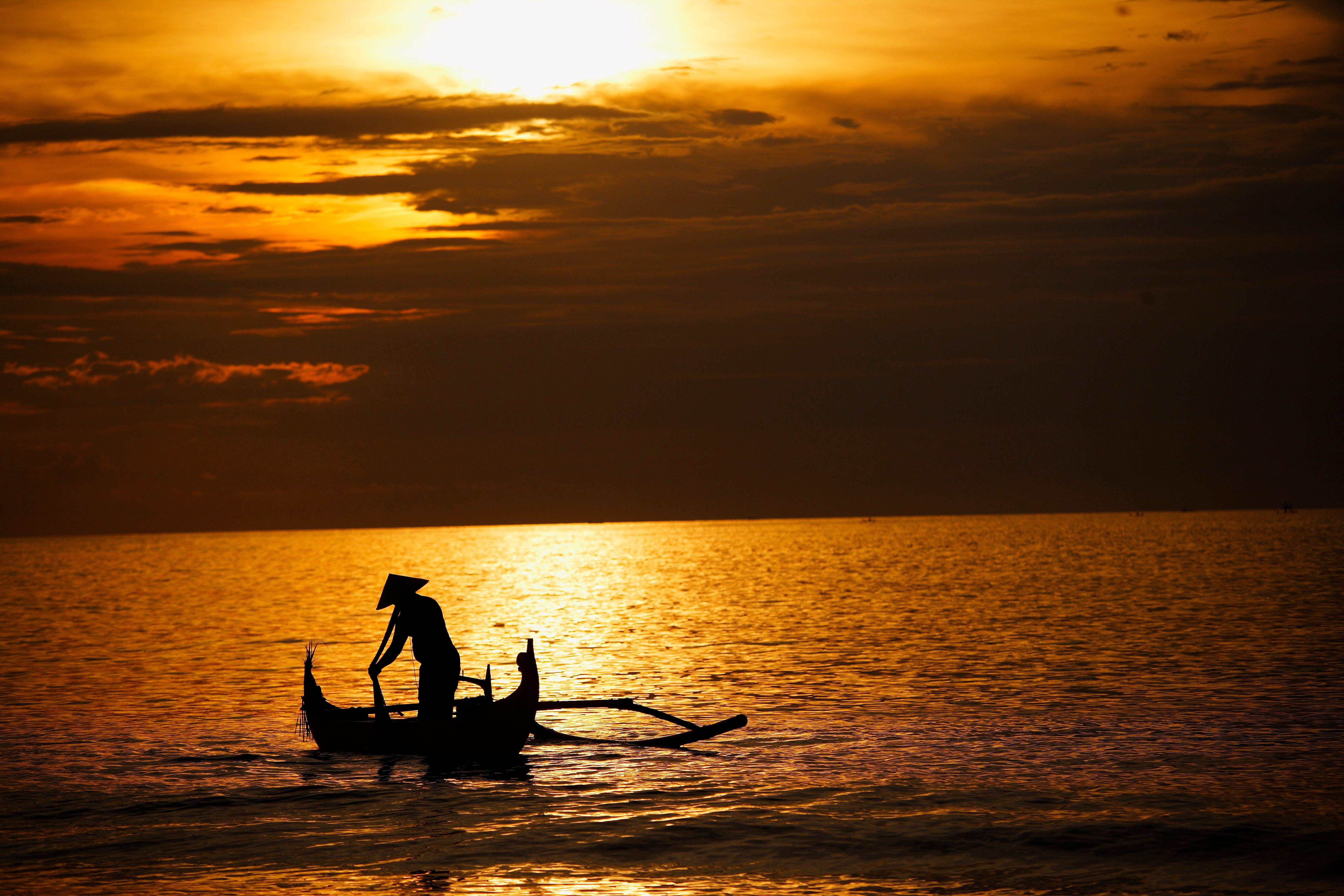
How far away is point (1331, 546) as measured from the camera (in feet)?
604

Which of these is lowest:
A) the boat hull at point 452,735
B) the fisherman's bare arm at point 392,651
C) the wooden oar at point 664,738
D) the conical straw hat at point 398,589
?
the wooden oar at point 664,738

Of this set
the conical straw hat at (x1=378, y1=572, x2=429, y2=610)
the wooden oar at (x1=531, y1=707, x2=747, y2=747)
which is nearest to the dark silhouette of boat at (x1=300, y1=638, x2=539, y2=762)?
the wooden oar at (x1=531, y1=707, x2=747, y2=747)

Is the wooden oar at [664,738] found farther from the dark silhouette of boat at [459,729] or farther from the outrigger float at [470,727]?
the dark silhouette of boat at [459,729]

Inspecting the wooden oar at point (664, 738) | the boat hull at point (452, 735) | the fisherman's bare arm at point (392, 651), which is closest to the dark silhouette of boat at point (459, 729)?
the boat hull at point (452, 735)

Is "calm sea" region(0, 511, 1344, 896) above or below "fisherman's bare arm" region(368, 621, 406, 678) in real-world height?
below

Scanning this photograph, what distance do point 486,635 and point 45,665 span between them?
68.7 ft

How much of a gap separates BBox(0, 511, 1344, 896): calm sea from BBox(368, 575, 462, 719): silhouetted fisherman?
1.51 metres

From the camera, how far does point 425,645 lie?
27.5 meters

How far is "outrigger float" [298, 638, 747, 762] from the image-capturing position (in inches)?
1084

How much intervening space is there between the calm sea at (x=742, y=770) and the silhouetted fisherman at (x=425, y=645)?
1.51 meters

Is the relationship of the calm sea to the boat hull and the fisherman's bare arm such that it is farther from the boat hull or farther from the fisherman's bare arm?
the fisherman's bare arm

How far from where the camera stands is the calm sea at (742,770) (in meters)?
19.2

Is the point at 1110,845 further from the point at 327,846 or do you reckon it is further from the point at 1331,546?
the point at 1331,546

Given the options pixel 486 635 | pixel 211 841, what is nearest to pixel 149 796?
pixel 211 841
